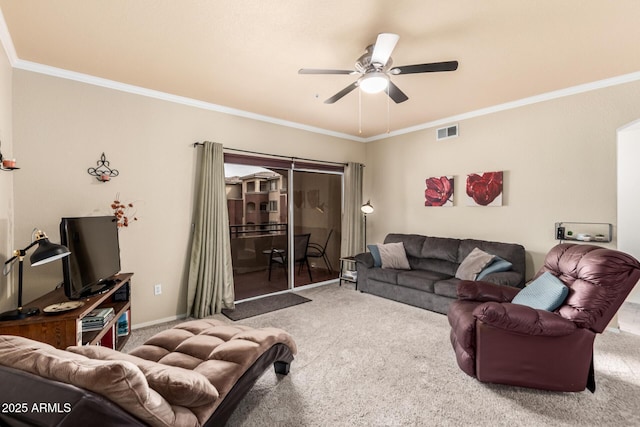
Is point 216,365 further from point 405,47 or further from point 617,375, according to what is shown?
point 617,375

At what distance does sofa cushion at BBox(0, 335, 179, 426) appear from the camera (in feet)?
3.13

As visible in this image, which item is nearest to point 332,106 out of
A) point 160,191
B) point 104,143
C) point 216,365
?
point 160,191

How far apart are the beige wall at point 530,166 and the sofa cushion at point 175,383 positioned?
156 inches

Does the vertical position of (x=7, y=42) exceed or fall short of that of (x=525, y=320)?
it exceeds it

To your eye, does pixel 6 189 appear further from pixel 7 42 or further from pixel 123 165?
pixel 7 42

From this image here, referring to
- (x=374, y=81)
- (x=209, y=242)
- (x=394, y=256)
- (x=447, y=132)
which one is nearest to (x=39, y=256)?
(x=209, y=242)

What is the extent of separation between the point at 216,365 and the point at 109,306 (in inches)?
71.8

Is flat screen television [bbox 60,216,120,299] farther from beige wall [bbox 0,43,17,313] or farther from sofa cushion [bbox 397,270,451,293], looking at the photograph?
sofa cushion [bbox 397,270,451,293]

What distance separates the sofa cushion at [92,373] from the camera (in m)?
0.95

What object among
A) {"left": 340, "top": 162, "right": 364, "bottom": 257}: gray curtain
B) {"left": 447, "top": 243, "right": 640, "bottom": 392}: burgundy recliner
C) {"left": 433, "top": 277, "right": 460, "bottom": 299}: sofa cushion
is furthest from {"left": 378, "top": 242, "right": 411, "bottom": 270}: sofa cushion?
{"left": 447, "top": 243, "right": 640, "bottom": 392}: burgundy recliner

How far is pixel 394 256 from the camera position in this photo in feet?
14.9

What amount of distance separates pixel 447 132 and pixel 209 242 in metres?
3.79

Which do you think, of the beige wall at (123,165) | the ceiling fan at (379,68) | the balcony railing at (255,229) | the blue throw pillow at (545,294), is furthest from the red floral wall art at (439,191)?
the beige wall at (123,165)

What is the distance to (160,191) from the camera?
138 inches
